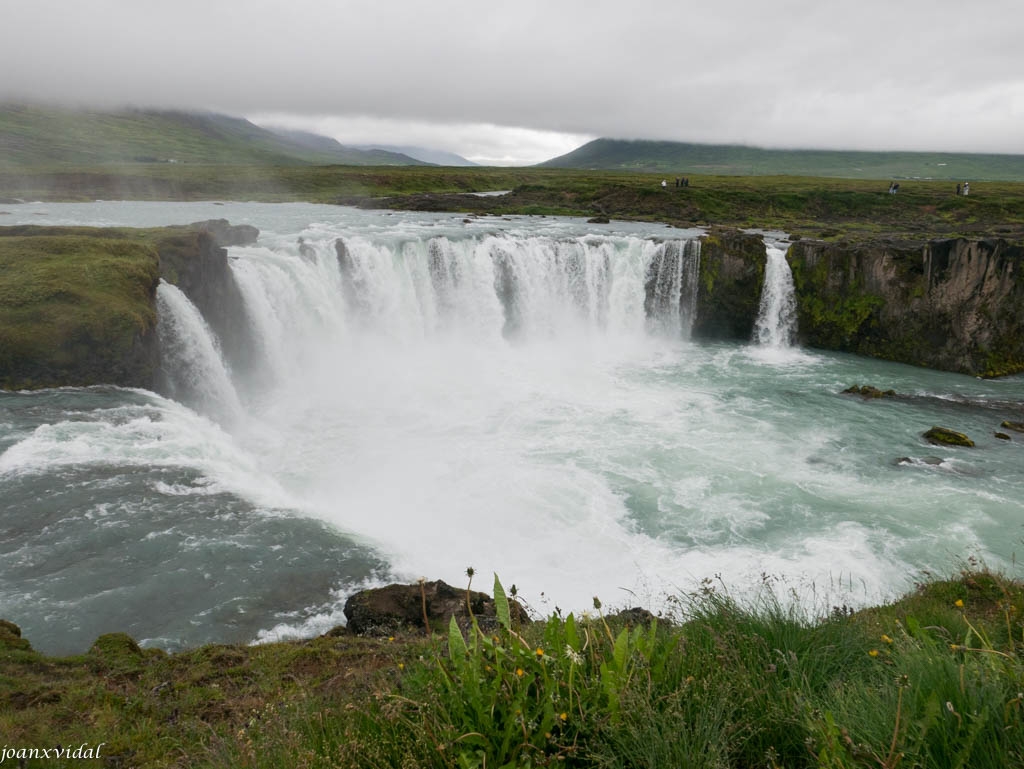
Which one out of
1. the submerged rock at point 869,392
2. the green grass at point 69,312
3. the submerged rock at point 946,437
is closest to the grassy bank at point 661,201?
the submerged rock at point 869,392

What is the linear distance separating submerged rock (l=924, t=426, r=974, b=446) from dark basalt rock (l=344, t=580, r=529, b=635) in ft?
60.5

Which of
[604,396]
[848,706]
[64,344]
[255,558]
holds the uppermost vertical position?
[848,706]

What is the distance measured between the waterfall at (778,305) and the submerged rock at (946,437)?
1471 cm

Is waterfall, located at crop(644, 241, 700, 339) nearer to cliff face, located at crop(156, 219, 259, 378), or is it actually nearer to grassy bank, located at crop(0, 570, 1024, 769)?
cliff face, located at crop(156, 219, 259, 378)

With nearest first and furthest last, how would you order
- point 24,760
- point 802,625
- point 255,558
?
point 802,625
point 24,760
point 255,558

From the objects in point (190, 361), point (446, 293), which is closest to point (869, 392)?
point (446, 293)

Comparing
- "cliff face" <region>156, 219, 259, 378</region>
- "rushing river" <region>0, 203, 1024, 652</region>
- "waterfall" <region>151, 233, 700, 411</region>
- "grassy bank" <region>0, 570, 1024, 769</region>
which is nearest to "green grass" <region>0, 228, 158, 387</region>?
"rushing river" <region>0, 203, 1024, 652</region>

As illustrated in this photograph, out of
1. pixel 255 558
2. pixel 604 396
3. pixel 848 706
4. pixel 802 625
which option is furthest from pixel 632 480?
pixel 848 706

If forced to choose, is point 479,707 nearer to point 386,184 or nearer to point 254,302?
point 254,302

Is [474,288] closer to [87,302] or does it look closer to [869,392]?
[87,302]

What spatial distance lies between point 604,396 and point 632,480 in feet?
28.2

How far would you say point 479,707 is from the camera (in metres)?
3.20

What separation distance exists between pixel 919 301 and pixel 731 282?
9553 millimetres

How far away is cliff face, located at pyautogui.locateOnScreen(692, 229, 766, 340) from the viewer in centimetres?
3519
